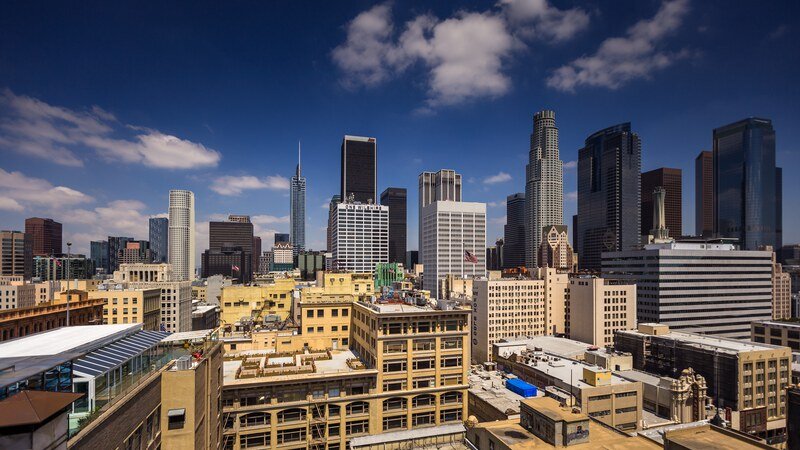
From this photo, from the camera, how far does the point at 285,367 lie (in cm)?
5962

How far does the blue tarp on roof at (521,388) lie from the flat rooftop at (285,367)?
100 feet

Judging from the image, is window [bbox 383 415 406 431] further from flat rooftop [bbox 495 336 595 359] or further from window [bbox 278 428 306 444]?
flat rooftop [bbox 495 336 595 359]

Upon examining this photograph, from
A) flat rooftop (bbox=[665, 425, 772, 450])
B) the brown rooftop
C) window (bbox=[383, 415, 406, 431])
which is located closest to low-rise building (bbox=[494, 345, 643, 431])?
window (bbox=[383, 415, 406, 431])

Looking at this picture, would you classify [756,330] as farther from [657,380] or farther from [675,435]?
[675,435]

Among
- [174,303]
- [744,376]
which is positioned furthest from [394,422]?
[174,303]

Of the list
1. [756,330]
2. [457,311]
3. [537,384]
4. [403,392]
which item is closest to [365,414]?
[403,392]

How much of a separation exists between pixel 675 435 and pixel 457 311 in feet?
112

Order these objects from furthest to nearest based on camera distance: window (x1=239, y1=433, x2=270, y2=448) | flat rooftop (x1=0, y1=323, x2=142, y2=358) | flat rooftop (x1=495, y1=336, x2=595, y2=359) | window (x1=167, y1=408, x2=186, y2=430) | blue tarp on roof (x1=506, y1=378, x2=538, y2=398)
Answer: flat rooftop (x1=495, y1=336, x2=595, y2=359) → blue tarp on roof (x1=506, y1=378, x2=538, y2=398) → window (x1=239, y1=433, x2=270, y2=448) → window (x1=167, y1=408, x2=186, y2=430) → flat rooftop (x1=0, y1=323, x2=142, y2=358)

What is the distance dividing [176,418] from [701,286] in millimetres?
168959

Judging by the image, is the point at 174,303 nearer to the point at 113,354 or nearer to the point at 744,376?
the point at 113,354

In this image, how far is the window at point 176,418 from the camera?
3119cm

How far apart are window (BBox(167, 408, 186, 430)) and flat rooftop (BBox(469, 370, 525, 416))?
46.5 meters

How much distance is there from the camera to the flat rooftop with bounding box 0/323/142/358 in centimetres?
2404

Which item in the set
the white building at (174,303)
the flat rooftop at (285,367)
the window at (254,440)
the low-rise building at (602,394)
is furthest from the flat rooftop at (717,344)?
Result: the white building at (174,303)
